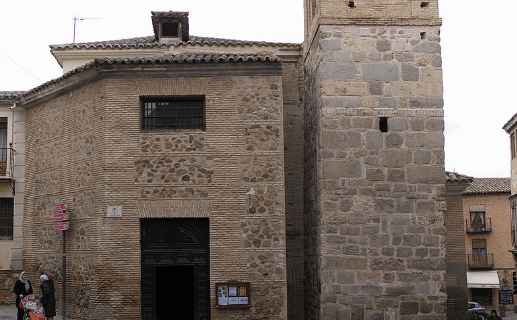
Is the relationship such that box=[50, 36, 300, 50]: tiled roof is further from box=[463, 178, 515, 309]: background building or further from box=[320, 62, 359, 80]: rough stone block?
box=[463, 178, 515, 309]: background building

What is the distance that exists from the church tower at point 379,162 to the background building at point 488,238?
26175 millimetres

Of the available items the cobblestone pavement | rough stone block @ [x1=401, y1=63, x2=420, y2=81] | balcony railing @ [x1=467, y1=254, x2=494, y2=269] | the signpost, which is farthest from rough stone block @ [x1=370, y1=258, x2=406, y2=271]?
balcony railing @ [x1=467, y1=254, x2=494, y2=269]

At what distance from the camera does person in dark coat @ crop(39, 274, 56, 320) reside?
12445 millimetres

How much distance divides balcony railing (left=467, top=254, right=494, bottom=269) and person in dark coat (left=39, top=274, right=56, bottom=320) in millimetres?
30226

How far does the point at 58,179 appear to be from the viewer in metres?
14.1

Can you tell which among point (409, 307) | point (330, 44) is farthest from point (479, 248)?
point (330, 44)

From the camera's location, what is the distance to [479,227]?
3828cm

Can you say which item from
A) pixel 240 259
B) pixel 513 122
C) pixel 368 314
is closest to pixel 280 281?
pixel 240 259

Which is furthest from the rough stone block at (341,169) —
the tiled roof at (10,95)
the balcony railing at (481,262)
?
the balcony railing at (481,262)

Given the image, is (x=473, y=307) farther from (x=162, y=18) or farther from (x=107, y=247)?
(x=107, y=247)

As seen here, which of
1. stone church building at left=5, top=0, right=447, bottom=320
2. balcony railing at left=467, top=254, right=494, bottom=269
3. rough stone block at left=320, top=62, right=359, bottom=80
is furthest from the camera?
balcony railing at left=467, top=254, right=494, bottom=269

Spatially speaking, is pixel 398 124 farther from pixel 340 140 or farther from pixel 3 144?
pixel 3 144

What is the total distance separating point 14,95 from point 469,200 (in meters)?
29.1

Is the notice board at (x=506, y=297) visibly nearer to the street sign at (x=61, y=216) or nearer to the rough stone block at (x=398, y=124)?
the rough stone block at (x=398, y=124)
